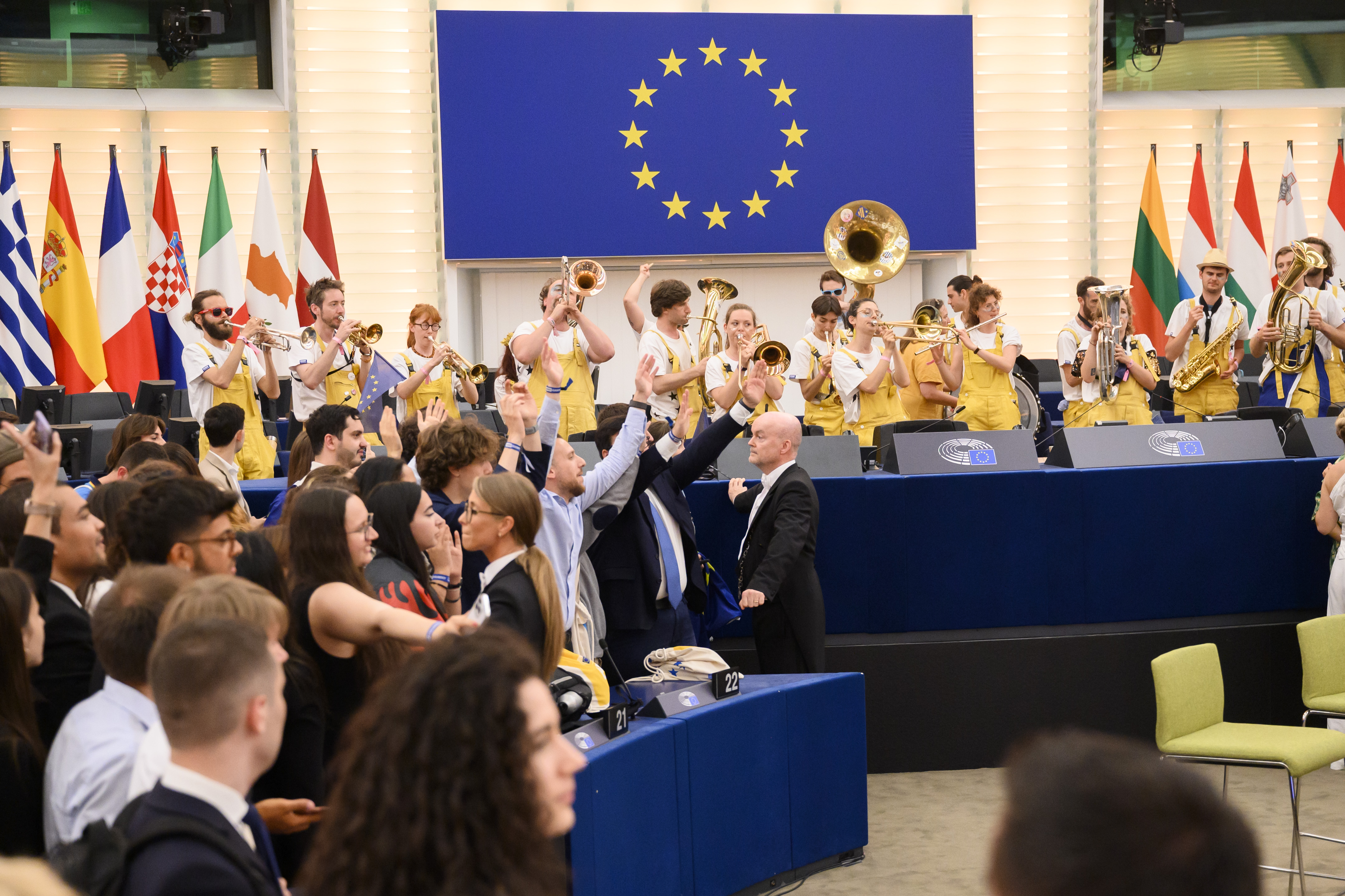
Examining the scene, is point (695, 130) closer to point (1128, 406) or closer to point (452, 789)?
point (1128, 406)

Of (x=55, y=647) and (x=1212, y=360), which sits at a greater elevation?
(x=1212, y=360)

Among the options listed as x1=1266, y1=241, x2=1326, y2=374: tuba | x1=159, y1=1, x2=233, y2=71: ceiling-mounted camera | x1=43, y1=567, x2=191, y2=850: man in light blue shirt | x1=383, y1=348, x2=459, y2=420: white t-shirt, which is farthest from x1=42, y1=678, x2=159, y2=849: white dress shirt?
x1=159, y1=1, x2=233, y2=71: ceiling-mounted camera

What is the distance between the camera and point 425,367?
7.80 m

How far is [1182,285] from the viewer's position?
42.5 feet

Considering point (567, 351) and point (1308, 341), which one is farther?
point (1308, 341)

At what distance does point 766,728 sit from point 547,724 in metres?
3.14

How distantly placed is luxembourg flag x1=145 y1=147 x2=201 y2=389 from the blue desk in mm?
7644

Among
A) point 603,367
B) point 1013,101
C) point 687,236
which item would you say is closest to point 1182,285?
point 1013,101

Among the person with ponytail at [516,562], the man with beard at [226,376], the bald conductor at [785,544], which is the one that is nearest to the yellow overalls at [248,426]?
the man with beard at [226,376]

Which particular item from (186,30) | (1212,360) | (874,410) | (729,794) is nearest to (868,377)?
(874,410)

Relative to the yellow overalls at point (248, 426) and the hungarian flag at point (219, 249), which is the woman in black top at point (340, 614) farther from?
the hungarian flag at point (219, 249)

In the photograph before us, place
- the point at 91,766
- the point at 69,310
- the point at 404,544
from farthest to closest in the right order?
the point at 69,310, the point at 404,544, the point at 91,766

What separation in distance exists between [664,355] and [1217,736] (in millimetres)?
3773

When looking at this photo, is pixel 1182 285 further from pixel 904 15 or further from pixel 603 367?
pixel 603 367
